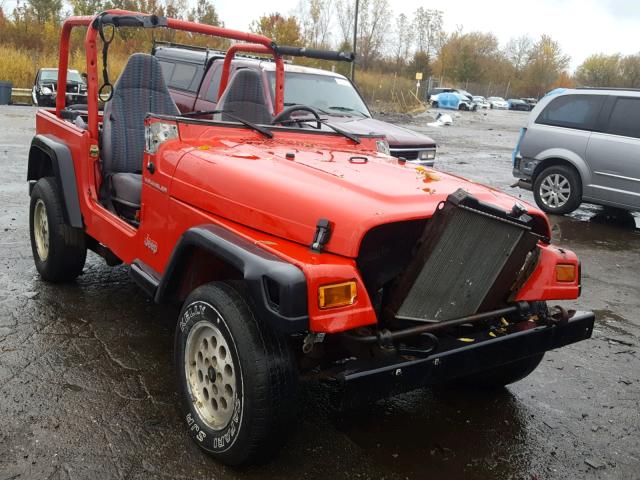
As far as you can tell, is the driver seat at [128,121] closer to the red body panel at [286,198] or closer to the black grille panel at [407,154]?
the red body panel at [286,198]

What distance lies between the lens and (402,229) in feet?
9.12

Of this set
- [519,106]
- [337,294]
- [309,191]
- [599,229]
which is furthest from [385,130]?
[519,106]

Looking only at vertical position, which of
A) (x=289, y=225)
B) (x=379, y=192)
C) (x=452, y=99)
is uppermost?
(x=379, y=192)

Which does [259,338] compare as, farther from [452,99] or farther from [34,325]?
[452,99]

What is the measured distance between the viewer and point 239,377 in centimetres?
253

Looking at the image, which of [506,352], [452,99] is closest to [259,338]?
[506,352]

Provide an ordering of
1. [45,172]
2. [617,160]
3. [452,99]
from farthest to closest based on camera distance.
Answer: [452,99]
[617,160]
[45,172]

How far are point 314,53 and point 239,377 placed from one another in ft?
8.72

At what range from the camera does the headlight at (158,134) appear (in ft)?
11.8

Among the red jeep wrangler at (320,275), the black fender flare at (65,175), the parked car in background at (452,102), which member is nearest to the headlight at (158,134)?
the red jeep wrangler at (320,275)

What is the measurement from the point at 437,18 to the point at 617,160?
7130 cm

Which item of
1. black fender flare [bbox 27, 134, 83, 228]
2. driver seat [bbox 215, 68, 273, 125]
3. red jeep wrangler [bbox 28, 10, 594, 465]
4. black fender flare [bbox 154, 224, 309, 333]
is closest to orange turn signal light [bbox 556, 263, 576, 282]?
red jeep wrangler [bbox 28, 10, 594, 465]

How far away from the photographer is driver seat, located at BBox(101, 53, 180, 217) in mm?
4297

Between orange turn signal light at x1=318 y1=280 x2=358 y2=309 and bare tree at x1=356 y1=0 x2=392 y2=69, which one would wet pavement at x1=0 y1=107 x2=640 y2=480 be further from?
bare tree at x1=356 y1=0 x2=392 y2=69
